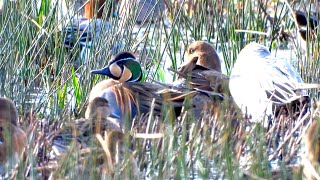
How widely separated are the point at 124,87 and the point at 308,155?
2.77 m

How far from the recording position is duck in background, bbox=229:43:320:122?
19.1ft

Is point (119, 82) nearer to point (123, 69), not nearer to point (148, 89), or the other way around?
point (123, 69)

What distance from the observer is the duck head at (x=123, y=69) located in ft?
21.7

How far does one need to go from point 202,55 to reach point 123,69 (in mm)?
1065

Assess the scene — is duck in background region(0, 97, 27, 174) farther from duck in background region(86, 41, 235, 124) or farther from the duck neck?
the duck neck

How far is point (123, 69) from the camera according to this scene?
6.81m

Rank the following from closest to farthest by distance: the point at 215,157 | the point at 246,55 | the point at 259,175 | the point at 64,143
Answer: the point at 259,175
the point at 215,157
the point at 64,143
the point at 246,55

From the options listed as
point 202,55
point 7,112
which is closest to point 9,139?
point 7,112

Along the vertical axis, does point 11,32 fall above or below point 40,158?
above

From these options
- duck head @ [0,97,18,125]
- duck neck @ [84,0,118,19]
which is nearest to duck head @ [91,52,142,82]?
duck neck @ [84,0,118,19]

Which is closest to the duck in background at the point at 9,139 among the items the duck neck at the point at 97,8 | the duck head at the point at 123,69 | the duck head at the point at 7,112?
the duck head at the point at 7,112

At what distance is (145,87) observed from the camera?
256 inches

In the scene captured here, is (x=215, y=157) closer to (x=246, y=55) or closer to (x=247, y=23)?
(x=246, y=55)

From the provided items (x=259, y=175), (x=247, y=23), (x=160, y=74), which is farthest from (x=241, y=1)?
(x=259, y=175)
